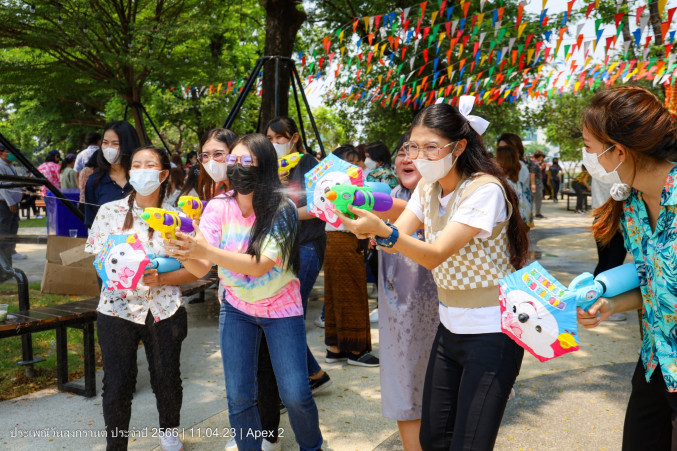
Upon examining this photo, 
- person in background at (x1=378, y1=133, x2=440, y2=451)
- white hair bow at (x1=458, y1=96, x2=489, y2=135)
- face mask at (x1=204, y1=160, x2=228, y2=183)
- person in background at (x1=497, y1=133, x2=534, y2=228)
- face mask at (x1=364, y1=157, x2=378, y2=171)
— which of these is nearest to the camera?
white hair bow at (x1=458, y1=96, x2=489, y2=135)

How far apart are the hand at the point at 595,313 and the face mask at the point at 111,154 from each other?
10.5 ft

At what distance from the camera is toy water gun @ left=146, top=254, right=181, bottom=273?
2.97m

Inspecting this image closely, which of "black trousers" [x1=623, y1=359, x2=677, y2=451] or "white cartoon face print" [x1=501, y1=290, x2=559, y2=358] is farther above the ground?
"white cartoon face print" [x1=501, y1=290, x2=559, y2=358]

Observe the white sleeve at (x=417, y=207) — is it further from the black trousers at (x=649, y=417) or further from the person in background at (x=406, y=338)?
the black trousers at (x=649, y=417)

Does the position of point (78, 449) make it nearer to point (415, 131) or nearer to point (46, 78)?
point (415, 131)

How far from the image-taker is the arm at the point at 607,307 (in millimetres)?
1950

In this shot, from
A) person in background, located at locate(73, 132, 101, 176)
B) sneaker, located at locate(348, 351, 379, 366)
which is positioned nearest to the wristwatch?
sneaker, located at locate(348, 351, 379, 366)

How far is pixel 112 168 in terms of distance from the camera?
163 inches

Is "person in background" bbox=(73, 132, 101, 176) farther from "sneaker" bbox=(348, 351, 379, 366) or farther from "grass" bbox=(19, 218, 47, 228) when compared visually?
"grass" bbox=(19, 218, 47, 228)

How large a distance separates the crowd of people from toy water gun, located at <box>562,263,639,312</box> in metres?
0.04

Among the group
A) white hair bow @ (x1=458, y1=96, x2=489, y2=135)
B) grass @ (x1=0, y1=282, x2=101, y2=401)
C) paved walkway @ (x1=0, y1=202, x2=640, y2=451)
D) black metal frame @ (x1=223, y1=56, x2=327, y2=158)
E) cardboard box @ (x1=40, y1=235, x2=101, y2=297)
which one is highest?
black metal frame @ (x1=223, y1=56, x2=327, y2=158)

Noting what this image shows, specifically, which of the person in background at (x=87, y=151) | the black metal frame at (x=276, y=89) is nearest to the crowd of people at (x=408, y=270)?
Result: the black metal frame at (x=276, y=89)

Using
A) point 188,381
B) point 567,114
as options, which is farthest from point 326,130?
point 188,381

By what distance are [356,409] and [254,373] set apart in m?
1.40
